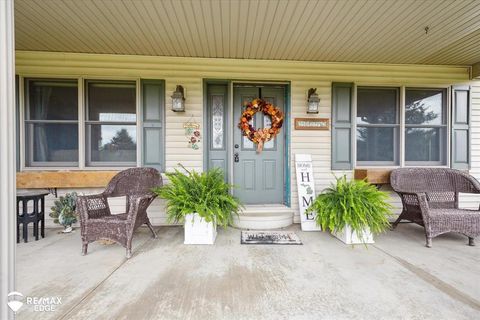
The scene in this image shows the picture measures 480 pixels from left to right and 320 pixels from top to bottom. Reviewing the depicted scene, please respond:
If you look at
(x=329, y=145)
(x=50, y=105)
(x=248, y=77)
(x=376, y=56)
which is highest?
(x=376, y=56)

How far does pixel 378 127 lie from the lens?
13.3ft

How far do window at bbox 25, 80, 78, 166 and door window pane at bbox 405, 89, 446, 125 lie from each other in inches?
214

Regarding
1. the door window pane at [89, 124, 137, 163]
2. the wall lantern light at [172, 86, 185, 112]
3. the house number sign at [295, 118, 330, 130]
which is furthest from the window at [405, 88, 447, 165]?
the door window pane at [89, 124, 137, 163]

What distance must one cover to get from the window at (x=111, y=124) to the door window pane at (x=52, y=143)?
235mm

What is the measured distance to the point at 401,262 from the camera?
8.21 ft

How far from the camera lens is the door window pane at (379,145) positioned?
13.4 ft

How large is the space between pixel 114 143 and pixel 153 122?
71cm

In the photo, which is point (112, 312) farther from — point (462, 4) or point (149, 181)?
point (462, 4)

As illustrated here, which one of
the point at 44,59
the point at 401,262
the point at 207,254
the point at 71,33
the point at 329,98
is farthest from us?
the point at 329,98

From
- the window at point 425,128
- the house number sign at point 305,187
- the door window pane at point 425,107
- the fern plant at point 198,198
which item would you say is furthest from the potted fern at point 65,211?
the door window pane at point 425,107

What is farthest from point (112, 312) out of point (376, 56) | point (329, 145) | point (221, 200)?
point (376, 56)

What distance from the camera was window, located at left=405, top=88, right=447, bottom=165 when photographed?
4.10 m

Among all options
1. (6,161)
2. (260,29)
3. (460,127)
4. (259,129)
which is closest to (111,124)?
(259,129)

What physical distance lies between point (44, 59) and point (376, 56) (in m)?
5.07
